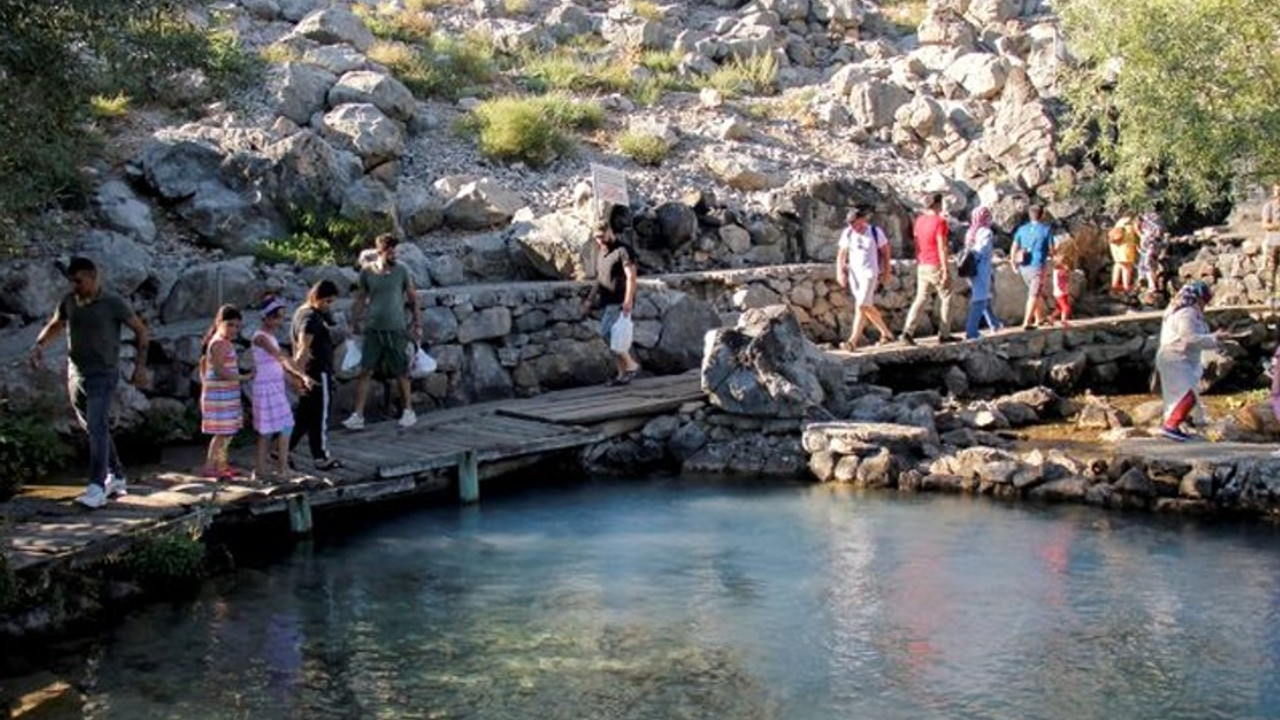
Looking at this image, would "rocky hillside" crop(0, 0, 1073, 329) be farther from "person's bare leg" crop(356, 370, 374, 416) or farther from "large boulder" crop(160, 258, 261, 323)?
"person's bare leg" crop(356, 370, 374, 416)

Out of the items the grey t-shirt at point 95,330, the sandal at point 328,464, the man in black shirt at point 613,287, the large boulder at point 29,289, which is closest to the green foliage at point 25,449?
the grey t-shirt at point 95,330

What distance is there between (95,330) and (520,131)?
969 cm

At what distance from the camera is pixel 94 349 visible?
1001 cm

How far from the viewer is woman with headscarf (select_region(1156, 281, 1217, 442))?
1334 centimetres

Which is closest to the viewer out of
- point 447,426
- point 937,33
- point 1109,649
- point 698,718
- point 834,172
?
point 698,718

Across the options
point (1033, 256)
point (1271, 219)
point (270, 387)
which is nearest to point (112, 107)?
point (270, 387)

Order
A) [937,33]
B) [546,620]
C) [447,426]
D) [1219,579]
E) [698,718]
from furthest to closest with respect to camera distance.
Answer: [937,33], [447,426], [1219,579], [546,620], [698,718]

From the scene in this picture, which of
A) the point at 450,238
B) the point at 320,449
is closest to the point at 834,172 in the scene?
the point at 450,238

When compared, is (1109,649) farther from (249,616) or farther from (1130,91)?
(1130,91)

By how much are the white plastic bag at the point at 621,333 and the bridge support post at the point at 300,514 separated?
4272 millimetres

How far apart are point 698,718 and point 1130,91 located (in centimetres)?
1134

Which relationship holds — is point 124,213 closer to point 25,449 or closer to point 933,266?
point 25,449

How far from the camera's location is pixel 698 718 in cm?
794

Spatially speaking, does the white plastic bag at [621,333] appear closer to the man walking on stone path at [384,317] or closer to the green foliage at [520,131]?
the man walking on stone path at [384,317]
